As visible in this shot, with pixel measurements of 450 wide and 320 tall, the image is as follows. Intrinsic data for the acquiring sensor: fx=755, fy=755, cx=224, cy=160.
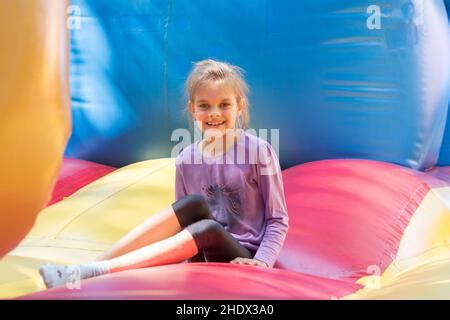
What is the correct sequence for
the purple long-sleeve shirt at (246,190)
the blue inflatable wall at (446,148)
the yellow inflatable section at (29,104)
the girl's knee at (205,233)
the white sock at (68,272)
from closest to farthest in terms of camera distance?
the yellow inflatable section at (29,104) < the white sock at (68,272) < the girl's knee at (205,233) < the purple long-sleeve shirt at (246,190) < the blue inflatable wall at (446,148)

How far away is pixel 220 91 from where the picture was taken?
4.30 feet

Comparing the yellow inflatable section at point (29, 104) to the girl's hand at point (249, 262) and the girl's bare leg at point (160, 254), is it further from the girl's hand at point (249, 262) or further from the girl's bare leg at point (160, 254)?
the girl's hand at point (249, 262)

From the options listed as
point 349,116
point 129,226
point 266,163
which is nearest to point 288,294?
point 266,163

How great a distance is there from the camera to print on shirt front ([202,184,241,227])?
52.1 inches

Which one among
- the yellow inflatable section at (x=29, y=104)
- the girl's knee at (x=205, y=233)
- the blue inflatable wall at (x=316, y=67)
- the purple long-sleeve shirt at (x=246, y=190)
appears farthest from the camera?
the blue inflatable wall at (x=316, y=67)

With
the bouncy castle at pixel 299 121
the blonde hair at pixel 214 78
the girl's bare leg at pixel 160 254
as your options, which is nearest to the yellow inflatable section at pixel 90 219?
the bouncy castle at pixel 299 121

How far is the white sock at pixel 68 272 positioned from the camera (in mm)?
1050

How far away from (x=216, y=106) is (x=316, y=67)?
543 millimetres

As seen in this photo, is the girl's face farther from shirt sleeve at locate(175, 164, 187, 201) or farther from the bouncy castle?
the bouncy castle

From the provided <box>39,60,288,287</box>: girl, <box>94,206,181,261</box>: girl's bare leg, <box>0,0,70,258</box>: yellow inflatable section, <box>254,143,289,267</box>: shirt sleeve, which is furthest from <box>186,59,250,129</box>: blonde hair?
<box>0,0,70,258</box>: yellow inflatable section

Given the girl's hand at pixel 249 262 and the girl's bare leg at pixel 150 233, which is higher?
the girl's bare leg at pixel 150 233

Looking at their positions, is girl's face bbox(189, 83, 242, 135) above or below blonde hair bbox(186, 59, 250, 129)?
below

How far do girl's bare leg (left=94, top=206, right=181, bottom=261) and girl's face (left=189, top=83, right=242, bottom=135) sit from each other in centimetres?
17

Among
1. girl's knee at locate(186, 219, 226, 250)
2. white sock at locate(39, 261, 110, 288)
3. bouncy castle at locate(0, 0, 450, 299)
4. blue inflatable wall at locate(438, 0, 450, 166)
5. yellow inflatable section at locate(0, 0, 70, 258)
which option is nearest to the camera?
yellow inflatable section at locate(0, 0, 70, 258)
